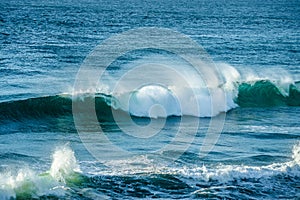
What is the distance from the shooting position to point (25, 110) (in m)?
26.1

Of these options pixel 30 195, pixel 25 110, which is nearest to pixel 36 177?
pixel 30 195

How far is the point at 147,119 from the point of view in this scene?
2612cm

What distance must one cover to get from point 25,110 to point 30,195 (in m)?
10.8

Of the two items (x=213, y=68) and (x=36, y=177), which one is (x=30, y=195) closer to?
(x=36, y=177)

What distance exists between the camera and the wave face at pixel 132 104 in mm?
26125

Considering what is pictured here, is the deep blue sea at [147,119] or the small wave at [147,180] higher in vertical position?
the deep blue sea at [147,119]

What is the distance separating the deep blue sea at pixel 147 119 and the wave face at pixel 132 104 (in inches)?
2.4

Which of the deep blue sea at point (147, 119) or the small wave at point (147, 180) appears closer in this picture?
the small wave at point (147, 180)

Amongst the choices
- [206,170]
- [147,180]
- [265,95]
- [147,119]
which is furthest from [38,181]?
[265,95]

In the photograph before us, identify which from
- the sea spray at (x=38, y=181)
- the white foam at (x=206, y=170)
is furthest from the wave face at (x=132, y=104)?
the sea spray at (x=38, y=181)

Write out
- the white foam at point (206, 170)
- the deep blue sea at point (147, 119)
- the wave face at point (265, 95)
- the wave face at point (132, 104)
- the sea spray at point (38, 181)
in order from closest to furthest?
the sea spray at point (38, 181), the deep blue sea at point (147, 119), the white foam at point (206, 170), the wave face at point (132, 104), the wave face at point (265, 95)

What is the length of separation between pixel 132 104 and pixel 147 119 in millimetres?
1634

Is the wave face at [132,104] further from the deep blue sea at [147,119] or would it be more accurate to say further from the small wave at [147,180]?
the small wave at [147,180]

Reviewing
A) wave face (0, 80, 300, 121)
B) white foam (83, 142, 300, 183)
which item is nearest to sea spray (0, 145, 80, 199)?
white foam (83, 142, 300, 183)
